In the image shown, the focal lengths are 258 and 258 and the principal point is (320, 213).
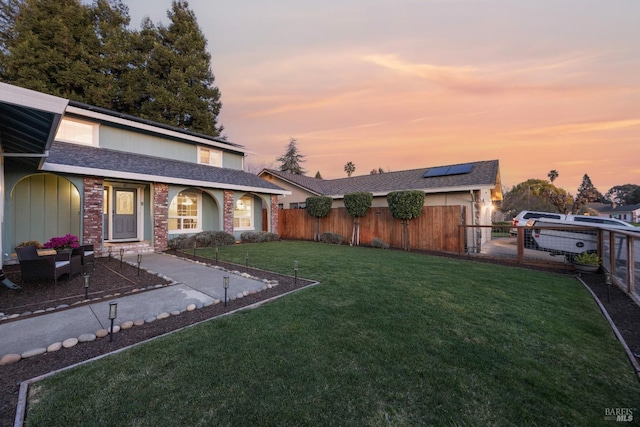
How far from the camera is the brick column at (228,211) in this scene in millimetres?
12312

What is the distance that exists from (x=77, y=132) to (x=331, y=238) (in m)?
11.5

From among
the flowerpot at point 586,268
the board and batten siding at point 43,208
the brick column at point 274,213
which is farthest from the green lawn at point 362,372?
the brick column at point 274,213

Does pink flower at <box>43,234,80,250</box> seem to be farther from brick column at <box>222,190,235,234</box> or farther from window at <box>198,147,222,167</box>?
window at <box>198,147,222,167</box>

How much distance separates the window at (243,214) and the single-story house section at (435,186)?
2905 millimetres

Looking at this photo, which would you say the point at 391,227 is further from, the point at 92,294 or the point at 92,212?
the point at 92,212

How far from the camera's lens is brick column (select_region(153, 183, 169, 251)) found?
9.95m

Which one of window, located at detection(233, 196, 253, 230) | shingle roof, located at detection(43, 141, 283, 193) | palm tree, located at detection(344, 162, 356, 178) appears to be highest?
palm tree, located at detection(344, 162, 356, 178)

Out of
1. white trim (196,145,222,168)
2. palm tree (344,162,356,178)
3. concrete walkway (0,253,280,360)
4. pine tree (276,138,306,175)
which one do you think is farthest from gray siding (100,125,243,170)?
palm tree (344,162,356,178)

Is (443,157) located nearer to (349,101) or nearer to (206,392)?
(349,101)

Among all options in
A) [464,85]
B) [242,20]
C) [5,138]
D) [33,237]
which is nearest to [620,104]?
[464,85]

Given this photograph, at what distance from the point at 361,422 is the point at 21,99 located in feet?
16.8

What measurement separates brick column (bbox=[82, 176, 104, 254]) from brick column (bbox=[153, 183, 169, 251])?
65.7 inches

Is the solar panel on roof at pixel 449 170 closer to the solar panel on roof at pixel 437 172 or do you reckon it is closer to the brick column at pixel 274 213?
the solar panel on roof at pixel 437 172

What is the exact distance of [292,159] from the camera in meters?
36.1
